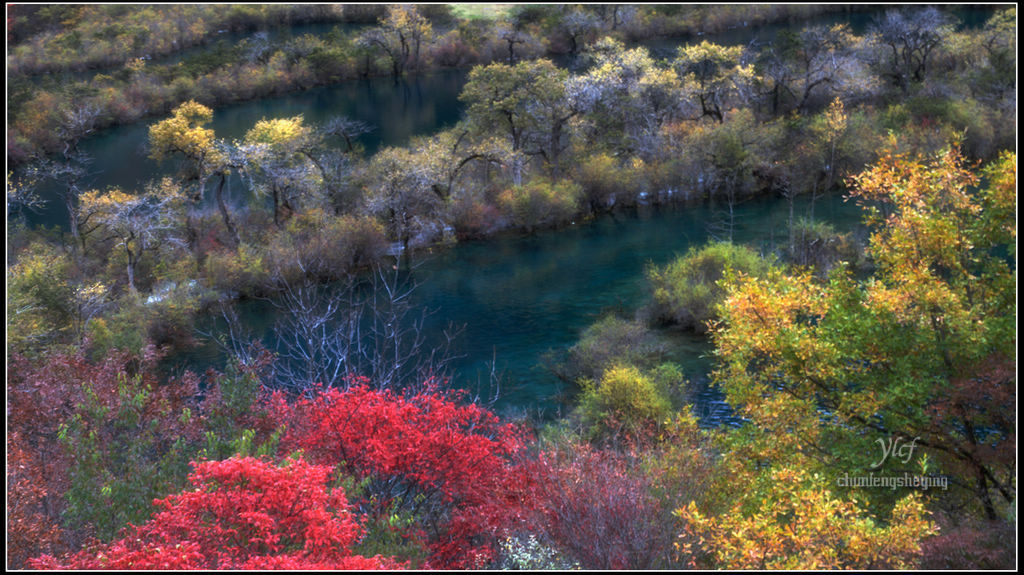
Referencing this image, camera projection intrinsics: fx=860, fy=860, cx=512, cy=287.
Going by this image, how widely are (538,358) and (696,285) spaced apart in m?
7.60

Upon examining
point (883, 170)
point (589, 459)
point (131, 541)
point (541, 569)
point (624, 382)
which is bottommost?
point (624, 382)

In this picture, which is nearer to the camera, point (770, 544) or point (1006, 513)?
point (770, 544)

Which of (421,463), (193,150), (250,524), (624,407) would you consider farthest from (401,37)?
(250,524)

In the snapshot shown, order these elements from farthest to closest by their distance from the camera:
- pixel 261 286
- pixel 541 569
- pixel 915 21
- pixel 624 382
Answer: pixel 915 21, pixel 261 286, pixel 624 382, pixel 541 569

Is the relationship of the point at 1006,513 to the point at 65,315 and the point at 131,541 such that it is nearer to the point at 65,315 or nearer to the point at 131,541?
the point at 131,541

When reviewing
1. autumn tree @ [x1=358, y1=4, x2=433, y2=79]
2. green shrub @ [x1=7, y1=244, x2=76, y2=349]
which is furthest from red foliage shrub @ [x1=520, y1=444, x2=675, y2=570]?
autumn tree @ [x1=358, y1=4, x2=433, y2=79]

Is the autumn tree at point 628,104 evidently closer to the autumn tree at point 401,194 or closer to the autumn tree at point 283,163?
the autumn tree at point 401,194

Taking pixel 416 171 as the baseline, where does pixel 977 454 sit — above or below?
above

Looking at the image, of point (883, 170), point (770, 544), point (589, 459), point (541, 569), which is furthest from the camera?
point (589, 459)

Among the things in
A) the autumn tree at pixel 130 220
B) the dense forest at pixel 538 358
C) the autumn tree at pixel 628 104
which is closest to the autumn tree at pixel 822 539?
the dense forest at pixel 538 358

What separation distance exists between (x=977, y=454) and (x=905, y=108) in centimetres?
5013

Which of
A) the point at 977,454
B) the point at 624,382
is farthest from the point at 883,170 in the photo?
the point at 624,382

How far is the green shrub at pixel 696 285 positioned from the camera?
118ft

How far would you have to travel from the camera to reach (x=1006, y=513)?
1438 centimetres
